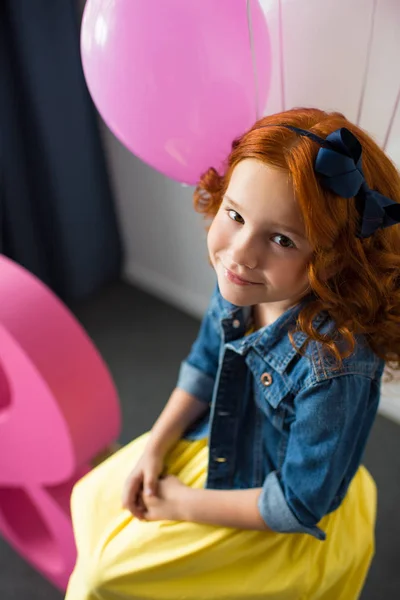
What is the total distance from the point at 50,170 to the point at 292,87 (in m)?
1.21

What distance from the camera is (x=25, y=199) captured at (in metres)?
1.96

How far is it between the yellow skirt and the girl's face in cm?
37

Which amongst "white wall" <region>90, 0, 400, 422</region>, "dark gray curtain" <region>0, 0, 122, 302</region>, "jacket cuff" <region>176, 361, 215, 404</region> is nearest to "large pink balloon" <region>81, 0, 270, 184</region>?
"white wall" <region>90, 0, 400, 422</region>

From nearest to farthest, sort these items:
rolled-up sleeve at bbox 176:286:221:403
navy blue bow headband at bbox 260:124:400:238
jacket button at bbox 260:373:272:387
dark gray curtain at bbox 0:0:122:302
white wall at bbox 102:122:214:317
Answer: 1. navy blue bow headband at bbox 260:124:400:238
2. jacket button at bbox 260:373:272:387
3. rolled-up sleeve at bbox 176:286:221:403
4. dark gray curtain at bbox 0:0:122:302
5. white wall at bbox 102:122:214:317

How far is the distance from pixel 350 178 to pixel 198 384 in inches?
20.5

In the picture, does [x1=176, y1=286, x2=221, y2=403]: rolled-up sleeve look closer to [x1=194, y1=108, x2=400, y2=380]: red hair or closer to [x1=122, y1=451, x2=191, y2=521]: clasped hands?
[x1=122, y1=451, x2=191, y2=521]: clasped hands

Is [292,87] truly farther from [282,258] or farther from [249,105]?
[282,258]

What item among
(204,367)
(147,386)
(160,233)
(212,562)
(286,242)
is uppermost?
(286,242)

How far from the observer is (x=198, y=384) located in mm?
1062

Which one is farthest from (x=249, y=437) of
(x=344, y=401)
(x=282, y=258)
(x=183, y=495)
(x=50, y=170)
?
(x=50, y=170)

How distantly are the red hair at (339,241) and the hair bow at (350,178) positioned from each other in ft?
0.04

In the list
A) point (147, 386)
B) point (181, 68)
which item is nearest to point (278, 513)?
point (181, 68)

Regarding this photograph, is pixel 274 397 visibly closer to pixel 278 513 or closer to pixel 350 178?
pixel 278 513

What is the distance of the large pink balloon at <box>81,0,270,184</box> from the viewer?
2.68 ft
